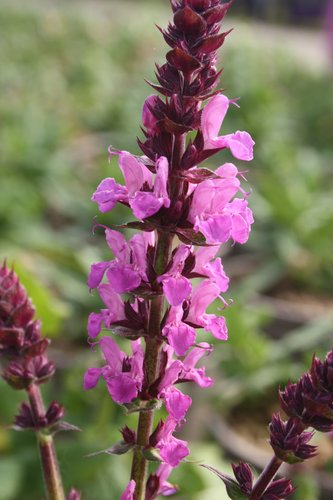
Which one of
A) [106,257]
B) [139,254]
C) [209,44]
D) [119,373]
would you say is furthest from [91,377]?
[106,257]

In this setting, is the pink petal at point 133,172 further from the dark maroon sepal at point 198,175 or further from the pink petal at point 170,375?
the pink petal at point 170,375

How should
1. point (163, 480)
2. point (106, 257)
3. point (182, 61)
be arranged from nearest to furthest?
point (182, 61), point (163, 480), point (106, 257)

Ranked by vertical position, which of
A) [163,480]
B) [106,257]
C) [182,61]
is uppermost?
[182,61]

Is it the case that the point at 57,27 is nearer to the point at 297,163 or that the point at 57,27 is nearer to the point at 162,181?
the point at 297,163

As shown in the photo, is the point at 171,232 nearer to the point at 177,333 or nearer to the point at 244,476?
the point at 177,333

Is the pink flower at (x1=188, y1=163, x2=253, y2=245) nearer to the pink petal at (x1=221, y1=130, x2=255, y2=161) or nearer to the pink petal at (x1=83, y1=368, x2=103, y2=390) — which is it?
the pink petal at (x1=221, y1=130, x2=255, y2=161)

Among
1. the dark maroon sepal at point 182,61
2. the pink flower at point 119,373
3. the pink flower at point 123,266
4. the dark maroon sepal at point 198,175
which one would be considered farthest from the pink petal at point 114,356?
the dark maroon sepal at point 182,61

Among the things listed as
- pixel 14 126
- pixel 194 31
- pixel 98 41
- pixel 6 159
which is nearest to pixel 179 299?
pixel 194 31
